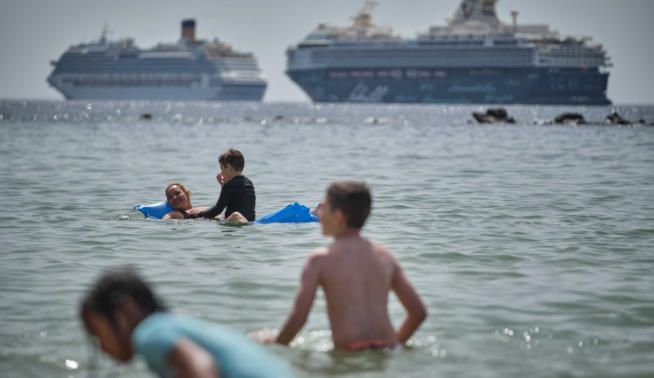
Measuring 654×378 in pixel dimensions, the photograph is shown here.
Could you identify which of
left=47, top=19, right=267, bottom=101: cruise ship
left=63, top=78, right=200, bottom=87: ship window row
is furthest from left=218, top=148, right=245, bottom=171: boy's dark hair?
left=63, top=78, right=200, bottom=87: ship window row

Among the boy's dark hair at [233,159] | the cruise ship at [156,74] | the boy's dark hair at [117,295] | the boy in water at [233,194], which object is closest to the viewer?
the boy's dark hair at [117,295]

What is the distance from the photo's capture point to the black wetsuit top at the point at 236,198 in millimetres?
12168

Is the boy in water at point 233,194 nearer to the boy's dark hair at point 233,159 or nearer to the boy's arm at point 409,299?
the boy's dark hair at point 233,159

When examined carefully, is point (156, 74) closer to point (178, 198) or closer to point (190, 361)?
point (178, 198)

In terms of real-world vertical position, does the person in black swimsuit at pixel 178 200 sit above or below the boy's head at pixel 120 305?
below

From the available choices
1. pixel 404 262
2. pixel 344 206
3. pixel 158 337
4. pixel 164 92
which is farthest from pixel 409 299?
pixel 164 92

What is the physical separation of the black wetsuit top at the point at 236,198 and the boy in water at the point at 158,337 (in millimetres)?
8333

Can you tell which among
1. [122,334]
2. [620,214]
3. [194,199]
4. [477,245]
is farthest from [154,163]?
[122,334]

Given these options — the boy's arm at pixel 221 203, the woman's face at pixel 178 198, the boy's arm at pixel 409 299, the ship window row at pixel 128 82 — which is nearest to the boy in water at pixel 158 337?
the boy's arm at pixel 409 299

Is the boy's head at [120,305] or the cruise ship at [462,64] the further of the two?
the cruise ship at [462,64]

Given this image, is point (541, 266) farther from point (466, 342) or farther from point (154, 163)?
point (154, 163)

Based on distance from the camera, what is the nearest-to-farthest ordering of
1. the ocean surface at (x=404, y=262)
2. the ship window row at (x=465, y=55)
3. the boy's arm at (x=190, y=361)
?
1. the boy's arm at (x=190, y=361)
2. the ocean surface at (x=404, y=262)
3. the ship window row at (x=465, y=55)

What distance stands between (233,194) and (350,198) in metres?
7.00

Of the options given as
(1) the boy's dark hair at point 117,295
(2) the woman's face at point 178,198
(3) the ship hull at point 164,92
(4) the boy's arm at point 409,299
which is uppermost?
(1) the boy's dark hair at point 117,295
